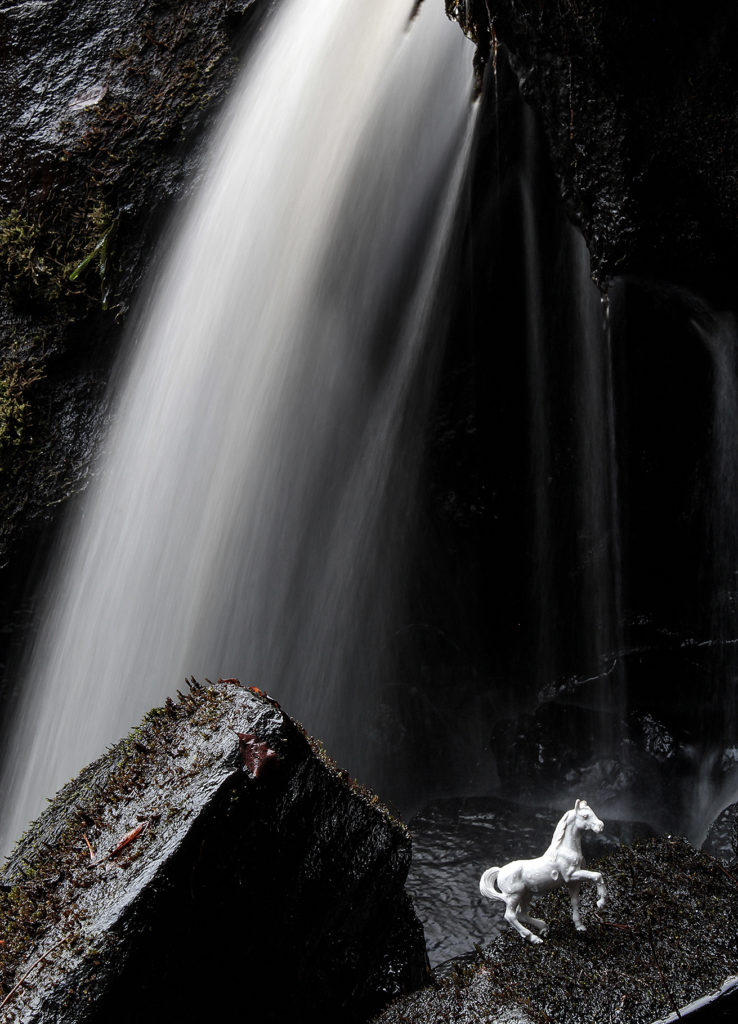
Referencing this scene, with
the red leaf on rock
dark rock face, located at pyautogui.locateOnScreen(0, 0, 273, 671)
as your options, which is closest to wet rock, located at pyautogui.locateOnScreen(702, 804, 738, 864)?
the red leaf on rock

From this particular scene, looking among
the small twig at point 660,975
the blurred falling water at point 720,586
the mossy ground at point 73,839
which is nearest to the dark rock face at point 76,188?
the mossy ground at point 73,839

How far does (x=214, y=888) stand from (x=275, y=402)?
393 cm

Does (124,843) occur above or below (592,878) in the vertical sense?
below

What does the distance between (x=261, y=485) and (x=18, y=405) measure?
2.07 m

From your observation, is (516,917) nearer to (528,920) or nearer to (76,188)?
(528,920)

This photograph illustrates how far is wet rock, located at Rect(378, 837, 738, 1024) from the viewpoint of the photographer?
7.92 feet

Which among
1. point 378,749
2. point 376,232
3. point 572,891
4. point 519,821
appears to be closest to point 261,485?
point 376,232

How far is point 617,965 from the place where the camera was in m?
2.55

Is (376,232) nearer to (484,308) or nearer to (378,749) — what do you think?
(484,308)

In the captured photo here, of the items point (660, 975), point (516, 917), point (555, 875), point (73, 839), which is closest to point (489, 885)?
point (516, 917)

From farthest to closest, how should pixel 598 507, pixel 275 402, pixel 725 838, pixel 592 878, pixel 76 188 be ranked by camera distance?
pixel 76 188 → pixel 598 507 → pixel 275 402 → pixel 725 838 → pixel 592 878

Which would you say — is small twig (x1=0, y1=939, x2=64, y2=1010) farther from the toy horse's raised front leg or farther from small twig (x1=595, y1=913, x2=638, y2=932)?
small twig (x1=595, y1=913, x2=638, y2=932)

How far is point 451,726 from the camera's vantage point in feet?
22.1

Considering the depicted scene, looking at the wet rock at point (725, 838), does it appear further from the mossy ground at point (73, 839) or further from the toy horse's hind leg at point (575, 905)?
the mossy ground at point (73, 839)
